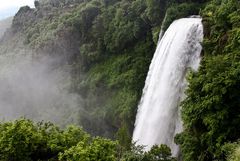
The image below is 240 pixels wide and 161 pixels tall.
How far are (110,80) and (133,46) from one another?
5.03 metres

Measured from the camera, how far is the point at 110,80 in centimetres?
5019

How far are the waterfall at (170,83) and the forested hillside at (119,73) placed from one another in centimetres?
152

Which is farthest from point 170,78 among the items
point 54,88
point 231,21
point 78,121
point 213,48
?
point 54,88

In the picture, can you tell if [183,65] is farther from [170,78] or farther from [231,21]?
[231,21]

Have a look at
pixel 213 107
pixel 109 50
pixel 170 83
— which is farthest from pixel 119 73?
pixel 213 107

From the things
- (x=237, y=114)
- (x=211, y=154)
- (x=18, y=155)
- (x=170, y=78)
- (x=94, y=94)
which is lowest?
(x=211, y=154)

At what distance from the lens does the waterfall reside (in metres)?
31.1

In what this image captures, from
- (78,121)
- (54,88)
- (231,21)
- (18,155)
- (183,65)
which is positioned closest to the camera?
(18,155)

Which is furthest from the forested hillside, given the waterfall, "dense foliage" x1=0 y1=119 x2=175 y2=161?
the waterfall

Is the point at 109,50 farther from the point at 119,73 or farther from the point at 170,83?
the point at 170,83

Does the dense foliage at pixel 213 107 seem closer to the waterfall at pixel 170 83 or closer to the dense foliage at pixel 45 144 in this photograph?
the waterfall at pixel 170 83

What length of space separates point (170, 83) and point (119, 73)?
18103 millimetres

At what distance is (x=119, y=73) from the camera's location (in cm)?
4969

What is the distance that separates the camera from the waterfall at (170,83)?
31.1 meters
